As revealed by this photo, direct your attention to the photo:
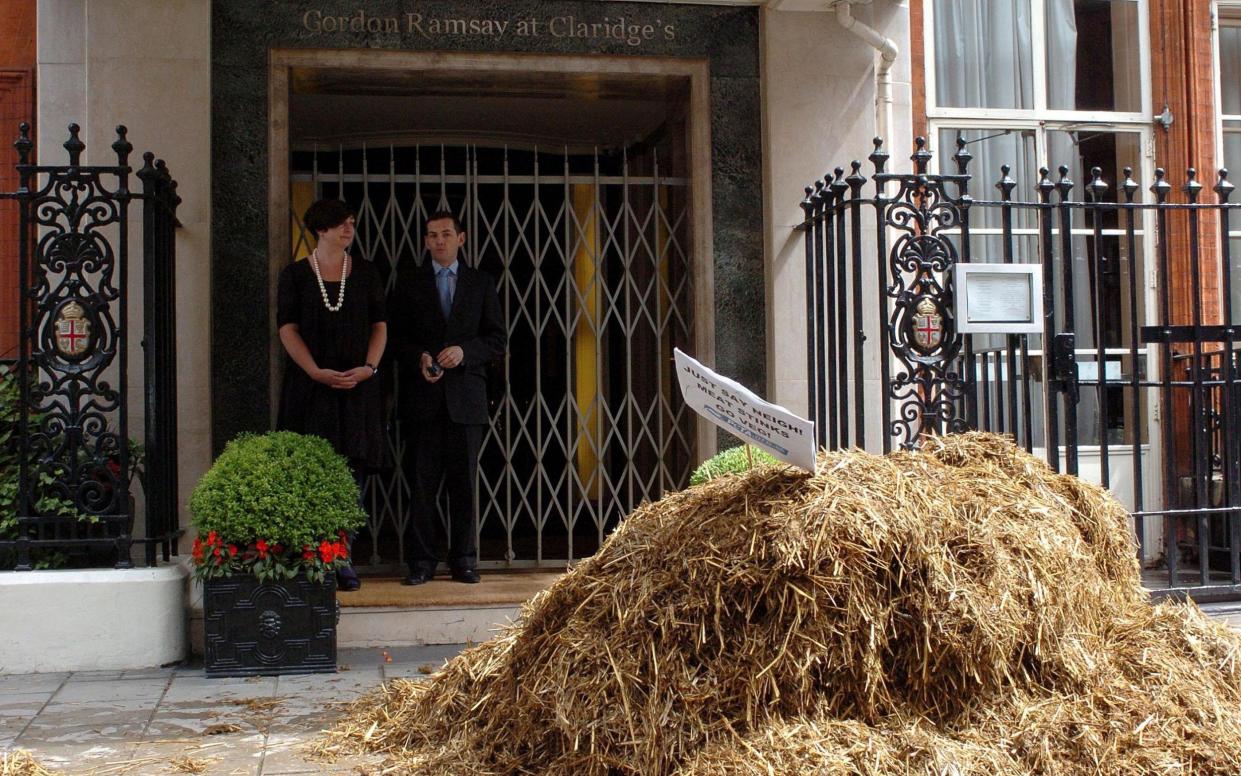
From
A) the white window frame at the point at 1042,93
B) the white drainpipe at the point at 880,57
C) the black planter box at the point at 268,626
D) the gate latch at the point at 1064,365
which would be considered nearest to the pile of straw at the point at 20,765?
the black planter box at the point at 268,626

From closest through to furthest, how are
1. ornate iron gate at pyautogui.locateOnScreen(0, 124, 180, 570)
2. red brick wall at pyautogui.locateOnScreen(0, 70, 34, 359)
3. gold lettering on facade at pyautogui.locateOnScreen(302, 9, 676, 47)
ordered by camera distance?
ornate iron gate at pyautogui.locateOnScreen(0, 124, 180, 570) → gold lettering on facade at pyautogui.locateOnScreen(302, 9, 676, 47) → red brick wall at pyautogui.locateOnScreen(0, 70, 34, 359)

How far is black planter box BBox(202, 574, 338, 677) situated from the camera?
19.8 feet

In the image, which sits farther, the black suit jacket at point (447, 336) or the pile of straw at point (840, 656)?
the black suit jacket at point (447, 336)

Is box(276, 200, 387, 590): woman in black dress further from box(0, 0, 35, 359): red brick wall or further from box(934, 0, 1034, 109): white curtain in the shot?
box(934, 0, 1034, 109): white curtain

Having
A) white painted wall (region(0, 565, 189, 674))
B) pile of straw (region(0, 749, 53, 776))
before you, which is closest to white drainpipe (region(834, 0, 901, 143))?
white painted wall (region(0, 565, 189, 674))

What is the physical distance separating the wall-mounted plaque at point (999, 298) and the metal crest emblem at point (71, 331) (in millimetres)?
4495

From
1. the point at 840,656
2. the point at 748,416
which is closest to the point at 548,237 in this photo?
the point at 748,416

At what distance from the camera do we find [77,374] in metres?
6.26

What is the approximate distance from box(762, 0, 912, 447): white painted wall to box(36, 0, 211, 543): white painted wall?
3.28m

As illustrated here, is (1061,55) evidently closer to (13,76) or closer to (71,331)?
(71,331)

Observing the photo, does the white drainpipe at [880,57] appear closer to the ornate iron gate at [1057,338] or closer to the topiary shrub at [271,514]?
the ornate iron gate at [1057,338]

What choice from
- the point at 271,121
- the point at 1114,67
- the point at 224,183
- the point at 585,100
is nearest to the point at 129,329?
the point at 224,183

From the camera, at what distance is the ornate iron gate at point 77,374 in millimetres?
6199

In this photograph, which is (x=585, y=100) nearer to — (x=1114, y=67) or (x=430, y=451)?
(x=430, y=451)
